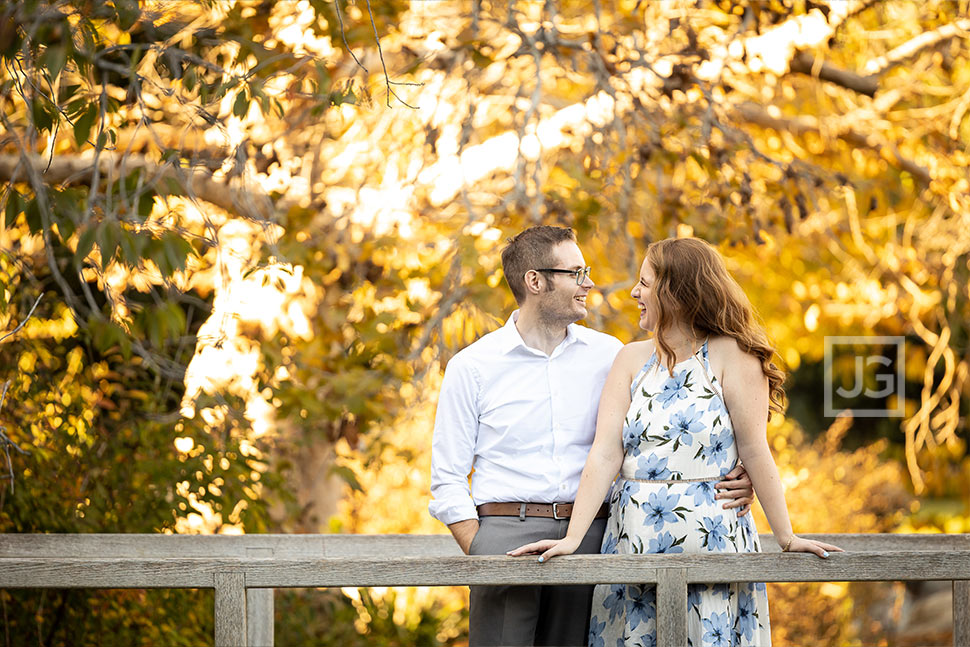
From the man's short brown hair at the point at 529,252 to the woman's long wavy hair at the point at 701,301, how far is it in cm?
34

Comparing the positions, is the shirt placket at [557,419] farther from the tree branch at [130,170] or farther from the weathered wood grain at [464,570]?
the tree branch at [130,170]

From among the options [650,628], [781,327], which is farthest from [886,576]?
[781,327]

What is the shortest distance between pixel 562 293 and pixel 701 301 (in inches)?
17.1

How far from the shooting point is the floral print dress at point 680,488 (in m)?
2.81

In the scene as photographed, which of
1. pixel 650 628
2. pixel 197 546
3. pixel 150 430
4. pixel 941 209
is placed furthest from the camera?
pixel 941 209

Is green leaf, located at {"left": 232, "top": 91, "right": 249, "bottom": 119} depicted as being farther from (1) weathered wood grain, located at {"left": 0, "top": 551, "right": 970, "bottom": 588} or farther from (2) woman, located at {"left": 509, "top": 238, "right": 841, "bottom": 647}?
(1) weathered wood grain, located at {"left": 0, "top": 551, "right": 970, "bottom": 588}

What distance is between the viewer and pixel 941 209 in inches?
287

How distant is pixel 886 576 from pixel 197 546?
6.89 ft

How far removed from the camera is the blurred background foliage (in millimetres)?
3967

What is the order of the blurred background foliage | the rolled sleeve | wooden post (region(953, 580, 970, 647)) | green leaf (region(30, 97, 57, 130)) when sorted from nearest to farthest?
wooden post (region(953, 580, 970, 647)) < the rolled sleeve < green leaf (region(30, 97, 57, 130)) < the blurred background foliage

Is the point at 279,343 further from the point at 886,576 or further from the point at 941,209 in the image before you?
the point at 941,209

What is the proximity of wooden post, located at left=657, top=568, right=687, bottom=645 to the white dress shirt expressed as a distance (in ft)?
1.48

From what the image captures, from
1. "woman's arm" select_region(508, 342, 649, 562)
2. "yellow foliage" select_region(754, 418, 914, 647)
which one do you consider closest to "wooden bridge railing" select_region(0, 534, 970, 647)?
"woman's arm" select_region(508, 342, 649, 562)

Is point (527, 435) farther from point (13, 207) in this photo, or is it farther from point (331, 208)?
point (331, 208)
